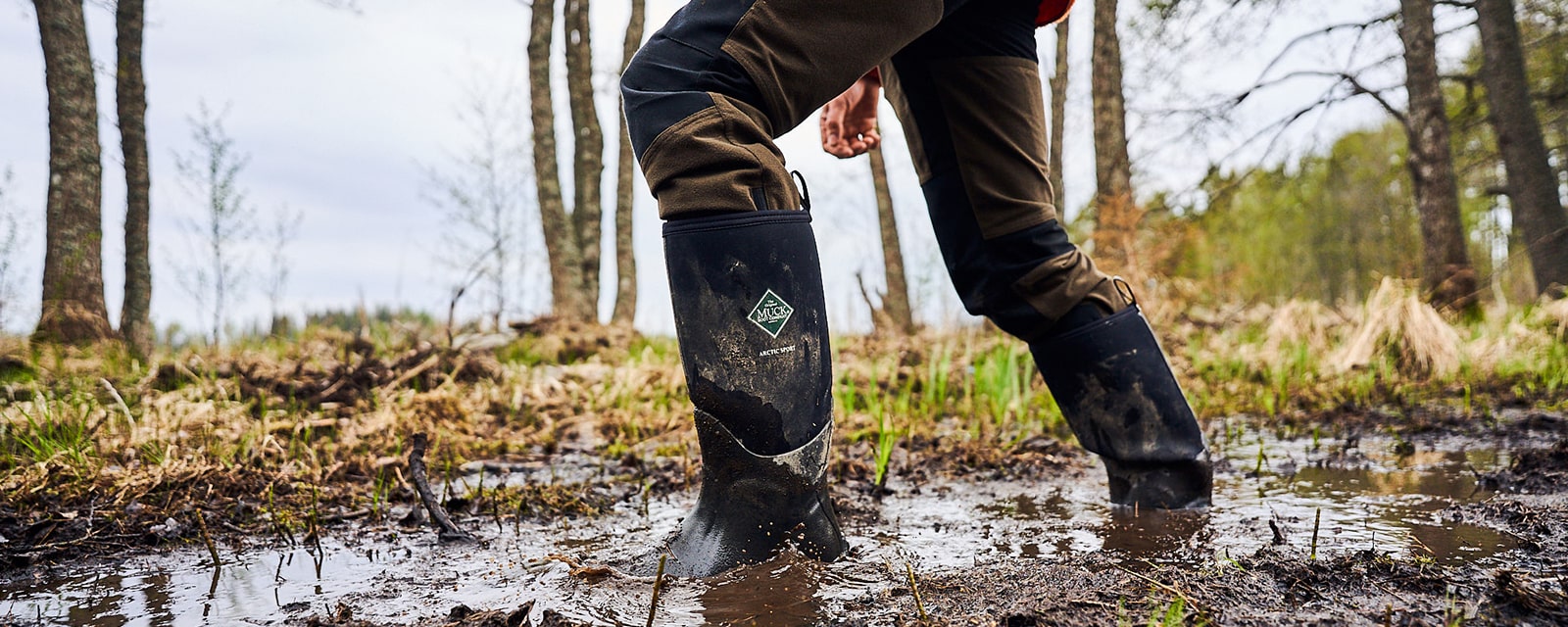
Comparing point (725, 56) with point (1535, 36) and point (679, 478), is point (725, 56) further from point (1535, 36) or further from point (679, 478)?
point (1535, 36)

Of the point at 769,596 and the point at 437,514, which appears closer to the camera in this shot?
the point at 769,596

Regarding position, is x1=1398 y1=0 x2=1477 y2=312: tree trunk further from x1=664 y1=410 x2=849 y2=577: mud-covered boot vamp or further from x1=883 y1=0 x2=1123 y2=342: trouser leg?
x1=664 y1=410 x2=849 y2=577: mud-covered boot vamp

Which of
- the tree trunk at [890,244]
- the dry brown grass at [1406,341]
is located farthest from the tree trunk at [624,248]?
the dry brown grass at [1406,341]

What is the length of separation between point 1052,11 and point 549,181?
8.21 m

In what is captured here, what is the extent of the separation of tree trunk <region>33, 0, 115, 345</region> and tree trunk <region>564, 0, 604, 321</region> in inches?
166

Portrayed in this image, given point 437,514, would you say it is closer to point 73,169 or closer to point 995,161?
point 995,161

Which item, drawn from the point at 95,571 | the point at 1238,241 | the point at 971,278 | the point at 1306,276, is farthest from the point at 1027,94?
the point at 1238,241

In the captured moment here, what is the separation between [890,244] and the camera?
420 inches

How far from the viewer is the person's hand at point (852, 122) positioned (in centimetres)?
213

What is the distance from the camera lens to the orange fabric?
6.29 feet

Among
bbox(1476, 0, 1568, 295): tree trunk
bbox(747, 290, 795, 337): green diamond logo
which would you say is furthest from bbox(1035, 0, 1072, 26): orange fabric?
bbox(1476, 0, 1568, 295): tree trunk

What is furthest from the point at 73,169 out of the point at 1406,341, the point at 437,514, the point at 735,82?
the point at 1406,341

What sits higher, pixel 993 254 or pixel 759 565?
pixel 993 254

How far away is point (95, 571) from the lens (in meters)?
1.61
